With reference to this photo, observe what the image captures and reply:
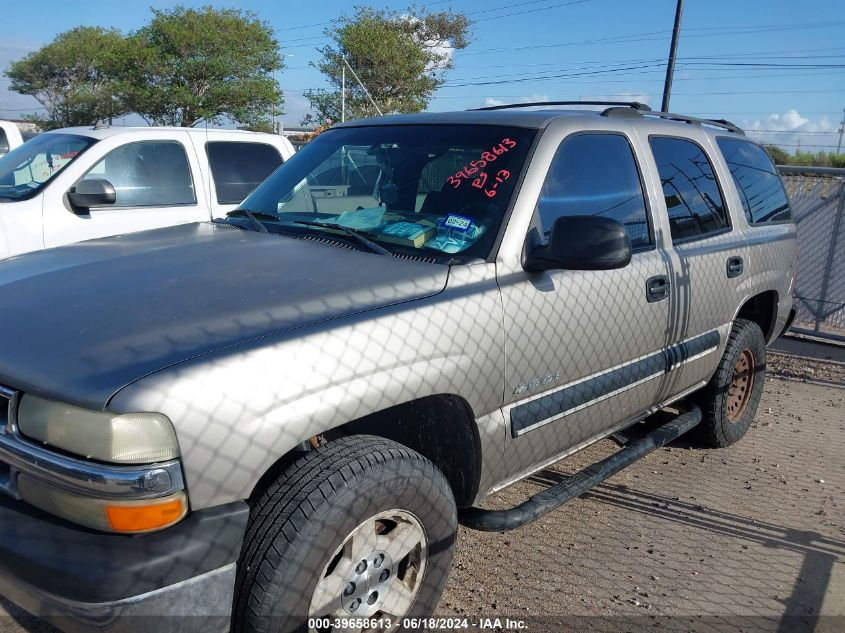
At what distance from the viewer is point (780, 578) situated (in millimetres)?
3289

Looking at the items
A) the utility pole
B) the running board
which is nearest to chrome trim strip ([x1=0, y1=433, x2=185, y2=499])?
the running board

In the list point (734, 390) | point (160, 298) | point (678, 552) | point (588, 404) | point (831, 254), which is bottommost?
point (678, 552)

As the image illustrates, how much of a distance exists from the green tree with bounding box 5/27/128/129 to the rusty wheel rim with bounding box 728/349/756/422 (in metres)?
39.0

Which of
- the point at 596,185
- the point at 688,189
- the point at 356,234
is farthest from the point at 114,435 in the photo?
the point at 688,189

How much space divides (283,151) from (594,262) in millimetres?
5285

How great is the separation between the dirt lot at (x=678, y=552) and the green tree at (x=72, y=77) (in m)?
39.4

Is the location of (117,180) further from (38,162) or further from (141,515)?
(141,515)

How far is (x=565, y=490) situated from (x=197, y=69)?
120 feet

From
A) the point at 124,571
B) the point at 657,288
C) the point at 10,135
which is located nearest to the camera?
the point at 124,571

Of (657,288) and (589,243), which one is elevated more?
(589,243)

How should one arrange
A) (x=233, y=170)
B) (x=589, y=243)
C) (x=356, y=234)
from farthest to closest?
(x=233, y=170) < (x=356, y=234) < (x=589, y=243)

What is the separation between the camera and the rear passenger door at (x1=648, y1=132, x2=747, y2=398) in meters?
3.64

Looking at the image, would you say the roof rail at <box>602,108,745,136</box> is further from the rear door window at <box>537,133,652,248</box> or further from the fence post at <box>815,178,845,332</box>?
the fence post at <box>815,178,845,332</box>

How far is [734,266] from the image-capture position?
4.09 meters
